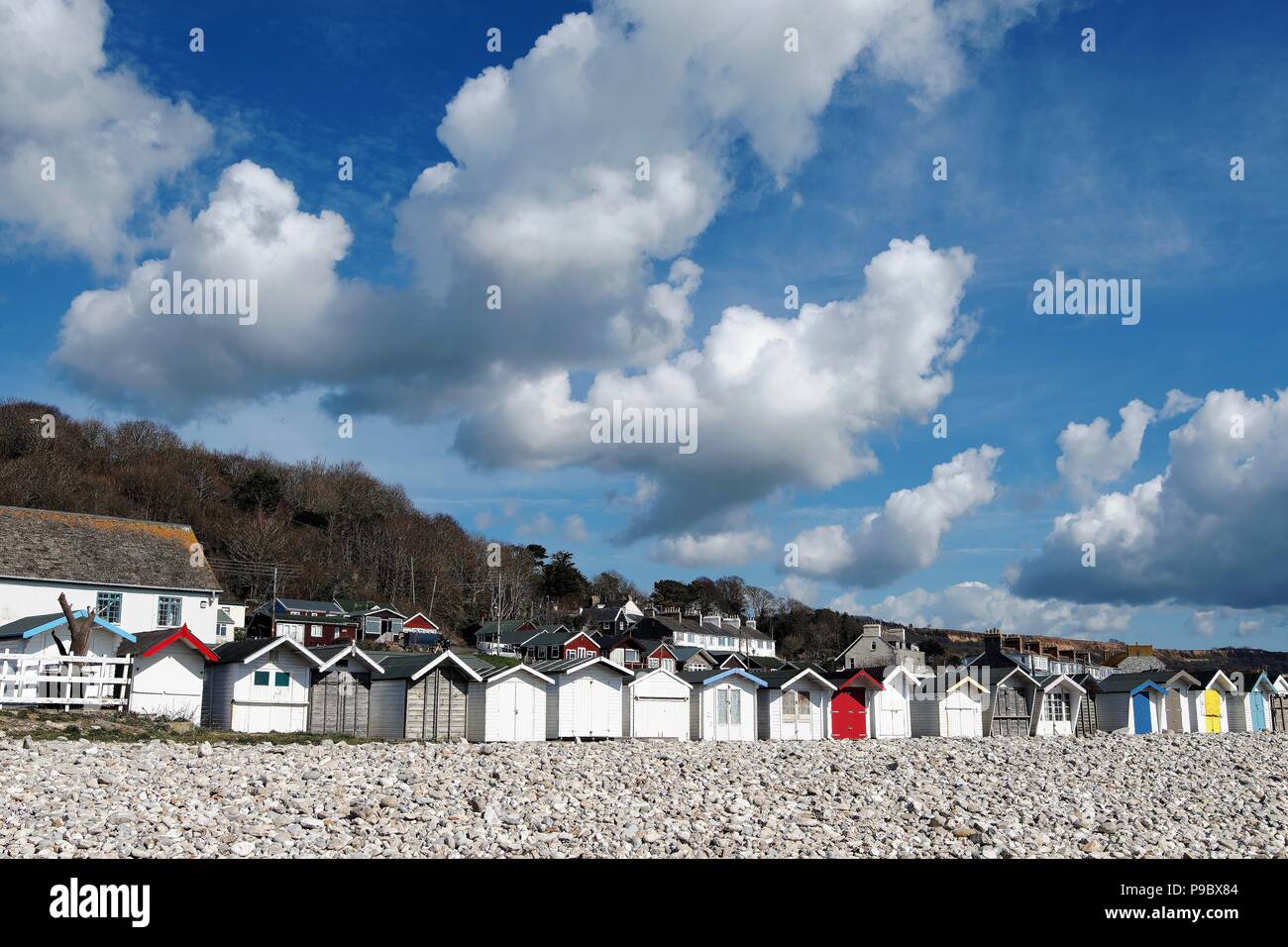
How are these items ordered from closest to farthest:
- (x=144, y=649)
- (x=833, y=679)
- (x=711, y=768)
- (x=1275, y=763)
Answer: (x=711, y=768) → (x=144, y=649) → (x=1275, y=763) → (x=833, y=679)

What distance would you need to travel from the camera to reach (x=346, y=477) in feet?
348

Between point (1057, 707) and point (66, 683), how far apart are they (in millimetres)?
40623

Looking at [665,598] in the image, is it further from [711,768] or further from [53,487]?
[711,768]

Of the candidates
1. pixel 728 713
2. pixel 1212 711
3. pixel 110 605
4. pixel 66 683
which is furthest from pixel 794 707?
pixel 110 605

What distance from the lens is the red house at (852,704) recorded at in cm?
4250

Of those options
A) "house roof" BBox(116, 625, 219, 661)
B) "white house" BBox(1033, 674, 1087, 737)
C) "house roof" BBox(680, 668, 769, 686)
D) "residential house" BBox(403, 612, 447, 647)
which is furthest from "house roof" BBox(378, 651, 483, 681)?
"residential house" BBox(403, 612, 447, 647)

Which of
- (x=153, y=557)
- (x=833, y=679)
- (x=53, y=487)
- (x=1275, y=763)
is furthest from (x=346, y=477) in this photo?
(x=1275, y=763)

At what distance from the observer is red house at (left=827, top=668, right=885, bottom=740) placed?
42.5 m

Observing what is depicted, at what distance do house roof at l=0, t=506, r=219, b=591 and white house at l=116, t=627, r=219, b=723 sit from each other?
14.1 meters

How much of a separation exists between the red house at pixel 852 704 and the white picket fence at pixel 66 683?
2646 cm

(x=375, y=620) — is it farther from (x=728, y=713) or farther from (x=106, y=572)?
(x=728, y=713)

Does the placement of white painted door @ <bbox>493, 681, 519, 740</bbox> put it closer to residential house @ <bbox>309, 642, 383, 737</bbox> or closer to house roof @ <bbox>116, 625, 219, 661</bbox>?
residential house @ <bbox>309, 642, 383, 737</bbox>
